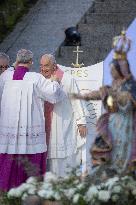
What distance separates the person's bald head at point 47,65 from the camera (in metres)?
10.2

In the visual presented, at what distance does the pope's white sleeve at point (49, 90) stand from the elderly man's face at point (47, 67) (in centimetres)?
16

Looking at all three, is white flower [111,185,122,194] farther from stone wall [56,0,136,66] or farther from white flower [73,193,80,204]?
stone wall [56,0,136,66]

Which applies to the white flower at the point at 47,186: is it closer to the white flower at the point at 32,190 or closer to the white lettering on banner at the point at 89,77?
the white flower at the point at 32,190

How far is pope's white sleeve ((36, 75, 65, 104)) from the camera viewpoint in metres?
10.0

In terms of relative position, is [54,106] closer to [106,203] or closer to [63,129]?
[63,129]

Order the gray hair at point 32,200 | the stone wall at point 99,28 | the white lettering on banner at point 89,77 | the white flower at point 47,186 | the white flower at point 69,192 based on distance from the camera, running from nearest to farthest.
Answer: the gray hair at point 32,200
the white flower at point 69,192
the white flower at point 47,186
the white lettering on banner at point 89,77
the stone wall at point 99,28

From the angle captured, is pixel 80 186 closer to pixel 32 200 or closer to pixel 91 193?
pixel 91 193

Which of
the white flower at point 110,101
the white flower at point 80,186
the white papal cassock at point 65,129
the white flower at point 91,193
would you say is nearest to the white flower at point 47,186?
the white flower at point 80,186

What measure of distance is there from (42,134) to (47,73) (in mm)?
654

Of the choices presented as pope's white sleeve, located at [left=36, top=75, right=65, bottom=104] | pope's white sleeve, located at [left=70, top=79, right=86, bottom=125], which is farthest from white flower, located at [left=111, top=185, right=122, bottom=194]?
pope's white sleeve, located at [left=70, top=79, right=86, bottom=125]

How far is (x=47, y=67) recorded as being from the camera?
10250 millimetres

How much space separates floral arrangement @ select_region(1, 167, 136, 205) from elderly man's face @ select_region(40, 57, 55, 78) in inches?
109

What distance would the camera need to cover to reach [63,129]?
10.6 metres

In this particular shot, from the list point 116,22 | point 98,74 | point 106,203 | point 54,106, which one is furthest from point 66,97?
point 116,22
